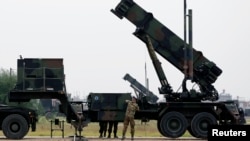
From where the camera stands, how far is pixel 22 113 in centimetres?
2719

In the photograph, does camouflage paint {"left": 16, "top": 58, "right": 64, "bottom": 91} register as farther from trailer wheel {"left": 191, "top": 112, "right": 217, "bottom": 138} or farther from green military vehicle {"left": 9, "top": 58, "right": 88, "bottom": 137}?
trailer wheel {"left": 191, "top": 112, "right": 217, "bottom": 138}

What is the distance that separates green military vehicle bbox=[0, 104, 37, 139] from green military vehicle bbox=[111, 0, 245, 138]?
477 cm

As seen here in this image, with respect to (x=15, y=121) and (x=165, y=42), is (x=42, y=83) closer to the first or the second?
(x=15, y=121)

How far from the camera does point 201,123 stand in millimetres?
28531

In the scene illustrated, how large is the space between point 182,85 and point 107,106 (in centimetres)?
327

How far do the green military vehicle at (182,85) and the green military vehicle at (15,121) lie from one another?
4.77 metres

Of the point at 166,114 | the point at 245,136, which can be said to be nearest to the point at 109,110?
the point at 166,114

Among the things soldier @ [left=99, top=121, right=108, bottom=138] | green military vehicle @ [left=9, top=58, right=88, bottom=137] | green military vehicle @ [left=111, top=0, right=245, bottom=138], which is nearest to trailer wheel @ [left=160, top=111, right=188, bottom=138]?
green military vehicle @ [left=111, top=0, right=245, bottom=138]

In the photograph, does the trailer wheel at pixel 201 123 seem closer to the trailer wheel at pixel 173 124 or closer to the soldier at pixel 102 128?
the trailer wheel at pixel 173 124

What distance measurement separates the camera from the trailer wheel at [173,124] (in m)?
28.4

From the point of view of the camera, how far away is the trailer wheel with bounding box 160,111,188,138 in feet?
93.2

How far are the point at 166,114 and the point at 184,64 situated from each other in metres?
2.38

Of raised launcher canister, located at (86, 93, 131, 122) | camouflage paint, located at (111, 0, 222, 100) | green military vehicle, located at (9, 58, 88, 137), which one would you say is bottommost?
raised launcher canister, located at (86, 93, 131, 122)

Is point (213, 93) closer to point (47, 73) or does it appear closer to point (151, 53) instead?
point (151, 53)
